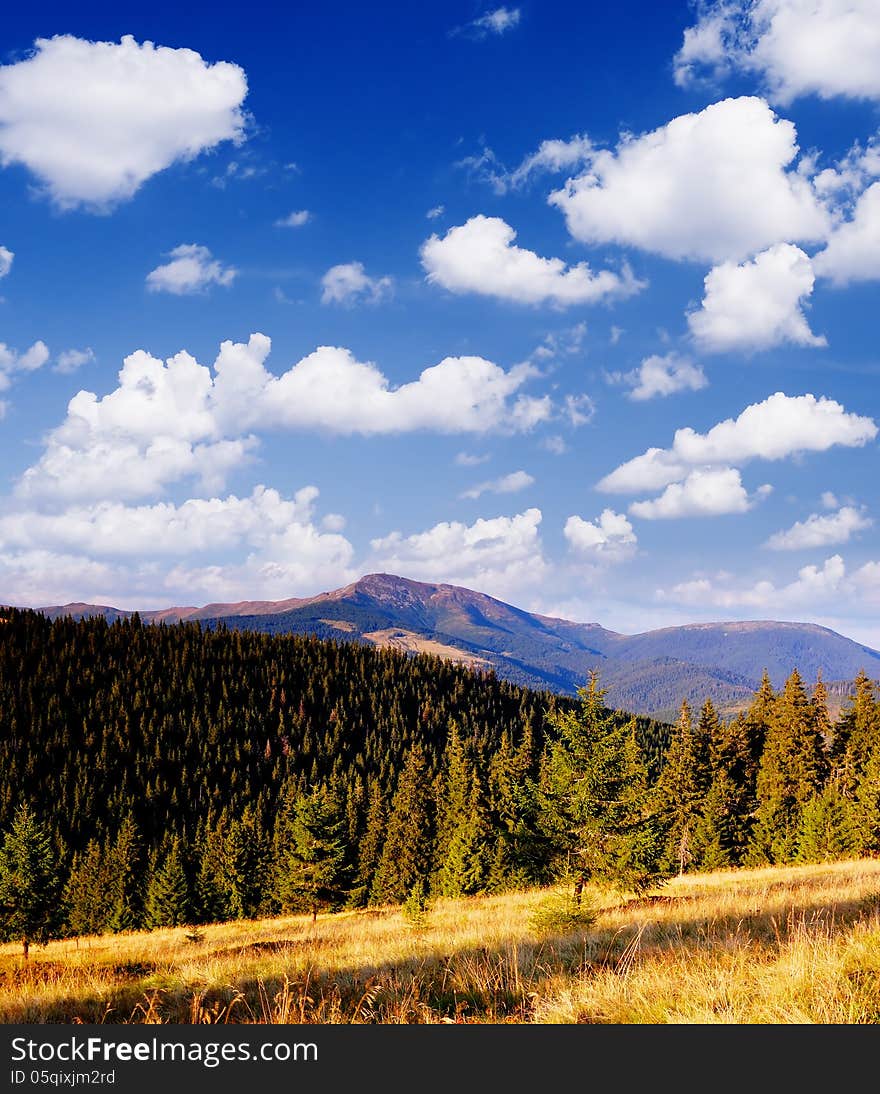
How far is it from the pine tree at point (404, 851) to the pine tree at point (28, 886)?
39.9 m

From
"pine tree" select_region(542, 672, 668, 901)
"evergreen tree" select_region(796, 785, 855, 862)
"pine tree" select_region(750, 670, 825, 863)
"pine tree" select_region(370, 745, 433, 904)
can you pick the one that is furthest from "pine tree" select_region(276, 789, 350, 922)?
"pine tree" select_region(542, 672, 668, 901)

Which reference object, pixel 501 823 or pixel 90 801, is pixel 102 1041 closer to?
pixel 501 823

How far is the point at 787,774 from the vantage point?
65.2 meters

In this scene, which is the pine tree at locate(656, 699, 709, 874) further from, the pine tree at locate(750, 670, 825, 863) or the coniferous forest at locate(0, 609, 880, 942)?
the pine tree at locate(750, 670, 825, 863)

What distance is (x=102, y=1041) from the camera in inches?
208

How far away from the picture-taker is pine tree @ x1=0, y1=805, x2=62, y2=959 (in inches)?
2443

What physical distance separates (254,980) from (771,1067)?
646 cm

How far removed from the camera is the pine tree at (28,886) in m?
62.1

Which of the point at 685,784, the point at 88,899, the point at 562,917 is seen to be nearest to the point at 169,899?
the point at 88,899

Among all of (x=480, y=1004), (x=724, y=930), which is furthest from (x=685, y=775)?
(x=480, y=1004)

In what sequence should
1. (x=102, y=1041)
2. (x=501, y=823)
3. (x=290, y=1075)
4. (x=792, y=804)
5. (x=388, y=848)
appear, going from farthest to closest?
1. (x=388, y=848)
2. (x=501, y=823)
3. (x=792, y=804)
4. (x=102, y=1041)
5. (x=290, y=1075)

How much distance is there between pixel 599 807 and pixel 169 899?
80774 mm

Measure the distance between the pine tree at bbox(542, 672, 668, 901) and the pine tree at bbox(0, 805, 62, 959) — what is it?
6103cm

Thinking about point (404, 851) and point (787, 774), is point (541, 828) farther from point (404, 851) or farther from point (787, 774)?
point (404, 851)
